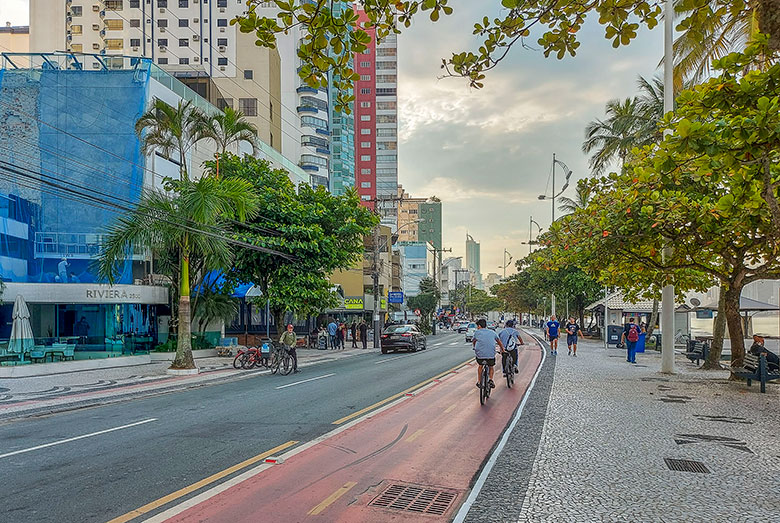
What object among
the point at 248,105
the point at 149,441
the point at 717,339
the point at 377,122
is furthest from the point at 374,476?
the point at 377,122

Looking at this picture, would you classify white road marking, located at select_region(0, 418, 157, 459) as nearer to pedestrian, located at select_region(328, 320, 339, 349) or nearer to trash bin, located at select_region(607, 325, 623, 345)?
pedestrian, located at select_region(328, 320, 339, 349)

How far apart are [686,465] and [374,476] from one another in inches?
157

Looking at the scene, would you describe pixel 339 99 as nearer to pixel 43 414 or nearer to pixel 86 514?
pixel 86 514

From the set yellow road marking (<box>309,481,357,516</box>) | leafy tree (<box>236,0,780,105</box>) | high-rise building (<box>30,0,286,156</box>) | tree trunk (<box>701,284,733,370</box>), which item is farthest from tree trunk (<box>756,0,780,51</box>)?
high-rise building (<box>30,0,286,156</box>)

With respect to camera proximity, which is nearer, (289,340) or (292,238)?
(289,340)

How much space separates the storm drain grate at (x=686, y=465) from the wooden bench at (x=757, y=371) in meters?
8.81

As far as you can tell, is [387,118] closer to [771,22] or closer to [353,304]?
[353,304]

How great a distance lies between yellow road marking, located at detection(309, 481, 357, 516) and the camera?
20.5 feet

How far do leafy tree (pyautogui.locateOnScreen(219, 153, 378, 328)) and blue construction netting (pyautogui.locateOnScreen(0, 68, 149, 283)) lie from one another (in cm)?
546

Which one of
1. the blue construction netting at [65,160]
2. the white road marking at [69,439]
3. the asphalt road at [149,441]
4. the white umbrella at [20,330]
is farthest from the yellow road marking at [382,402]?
the blue construction netting at [65,160]

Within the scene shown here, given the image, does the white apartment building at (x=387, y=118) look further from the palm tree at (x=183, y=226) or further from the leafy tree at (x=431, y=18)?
the leafy tree at (x=431, y=18)

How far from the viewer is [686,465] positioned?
26.3ft

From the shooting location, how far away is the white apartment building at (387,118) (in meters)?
110

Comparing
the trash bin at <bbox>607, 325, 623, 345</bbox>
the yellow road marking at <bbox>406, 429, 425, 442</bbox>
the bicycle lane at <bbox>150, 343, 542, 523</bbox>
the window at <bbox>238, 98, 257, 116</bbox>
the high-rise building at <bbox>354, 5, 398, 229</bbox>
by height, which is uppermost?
the high-rise building at <bbox>354, 5, 398, 229</bbox>
